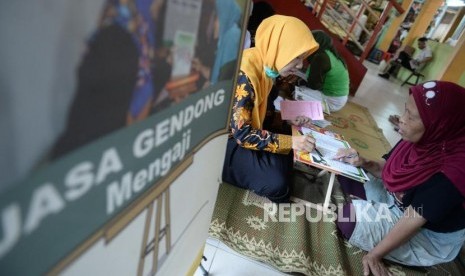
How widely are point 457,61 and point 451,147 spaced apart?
16.7 feet

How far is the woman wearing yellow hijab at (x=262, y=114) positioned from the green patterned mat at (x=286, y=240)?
112 millimetres

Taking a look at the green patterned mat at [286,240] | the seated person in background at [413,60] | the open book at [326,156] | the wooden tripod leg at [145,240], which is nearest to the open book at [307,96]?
the open book at [326,156]

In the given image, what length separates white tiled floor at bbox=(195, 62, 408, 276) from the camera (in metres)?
1.21

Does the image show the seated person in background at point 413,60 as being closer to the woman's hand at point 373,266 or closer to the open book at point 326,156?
the open book at point 326,156

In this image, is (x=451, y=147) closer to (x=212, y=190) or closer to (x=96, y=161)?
(x=212, y=190)

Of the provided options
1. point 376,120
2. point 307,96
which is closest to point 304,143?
point 307,96

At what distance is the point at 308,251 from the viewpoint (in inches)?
52.2

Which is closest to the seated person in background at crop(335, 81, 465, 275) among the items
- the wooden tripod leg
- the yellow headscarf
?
the yellow headscarf

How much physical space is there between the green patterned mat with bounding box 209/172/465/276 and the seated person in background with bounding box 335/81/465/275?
7cm

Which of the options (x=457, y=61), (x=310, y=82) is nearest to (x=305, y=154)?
(x=310, y=82)

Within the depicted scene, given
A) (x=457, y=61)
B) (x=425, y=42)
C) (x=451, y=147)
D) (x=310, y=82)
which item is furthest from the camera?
(x=425, y=42)

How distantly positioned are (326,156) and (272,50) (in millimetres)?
543

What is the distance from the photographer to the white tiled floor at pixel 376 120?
1207 mm

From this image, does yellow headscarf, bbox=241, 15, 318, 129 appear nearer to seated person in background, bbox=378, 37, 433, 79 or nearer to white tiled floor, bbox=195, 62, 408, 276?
white tiled floor, bbox=195, 62, 408, 276
